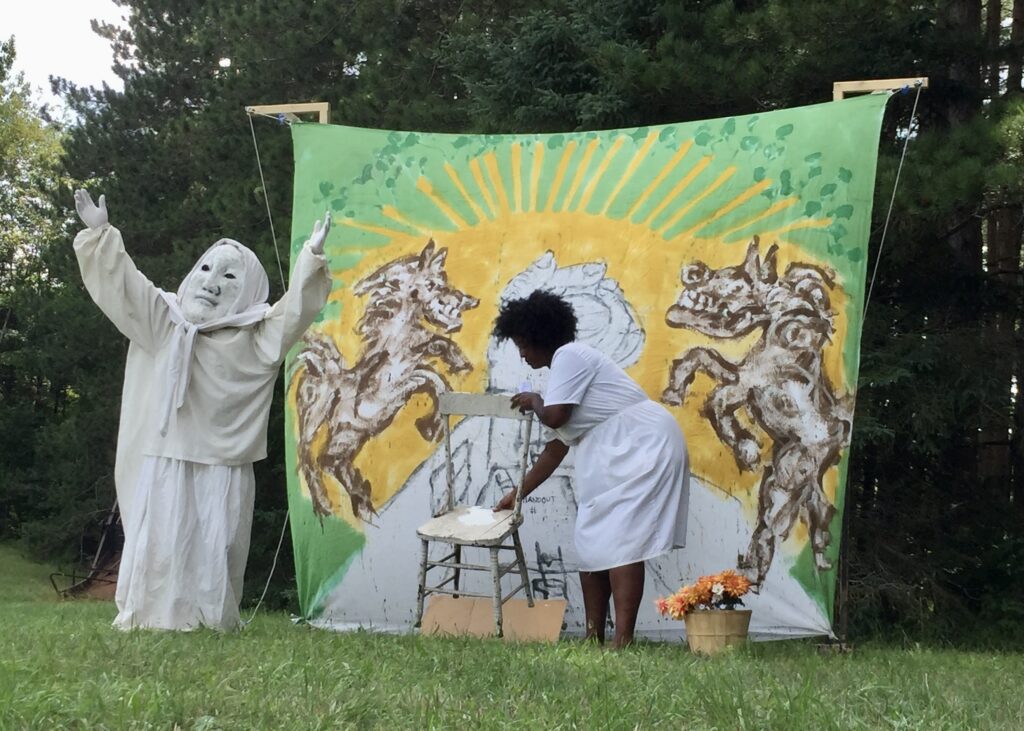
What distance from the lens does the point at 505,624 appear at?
5.98 meters

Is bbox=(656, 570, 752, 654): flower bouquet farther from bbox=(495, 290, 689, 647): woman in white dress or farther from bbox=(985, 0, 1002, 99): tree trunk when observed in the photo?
bbox=(985, 0, 1002, 99): tree trunk

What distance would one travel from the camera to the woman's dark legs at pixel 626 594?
5.08 m

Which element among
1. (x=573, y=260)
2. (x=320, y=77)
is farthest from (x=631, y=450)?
(x=320, y=77)

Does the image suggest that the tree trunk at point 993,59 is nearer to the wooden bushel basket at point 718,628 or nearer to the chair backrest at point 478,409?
the chair backrest at point 478,409

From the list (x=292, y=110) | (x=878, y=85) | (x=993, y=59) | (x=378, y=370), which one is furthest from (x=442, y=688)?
(x=993, y=59)

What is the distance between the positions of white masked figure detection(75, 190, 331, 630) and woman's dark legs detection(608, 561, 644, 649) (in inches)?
68.5

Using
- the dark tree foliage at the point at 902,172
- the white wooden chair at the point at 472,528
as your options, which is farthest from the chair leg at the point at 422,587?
the dark tree foliage at the point at 902,172

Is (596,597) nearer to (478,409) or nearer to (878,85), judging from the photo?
(478,409)

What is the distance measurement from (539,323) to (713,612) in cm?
154

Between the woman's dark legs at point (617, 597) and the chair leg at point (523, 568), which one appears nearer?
the woman's dark legs at point (617, 597)

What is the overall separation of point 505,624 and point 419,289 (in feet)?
6.55

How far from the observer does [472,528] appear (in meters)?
5.68

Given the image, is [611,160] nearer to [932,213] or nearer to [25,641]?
[932,213]

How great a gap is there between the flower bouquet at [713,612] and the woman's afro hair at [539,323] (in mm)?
1307
